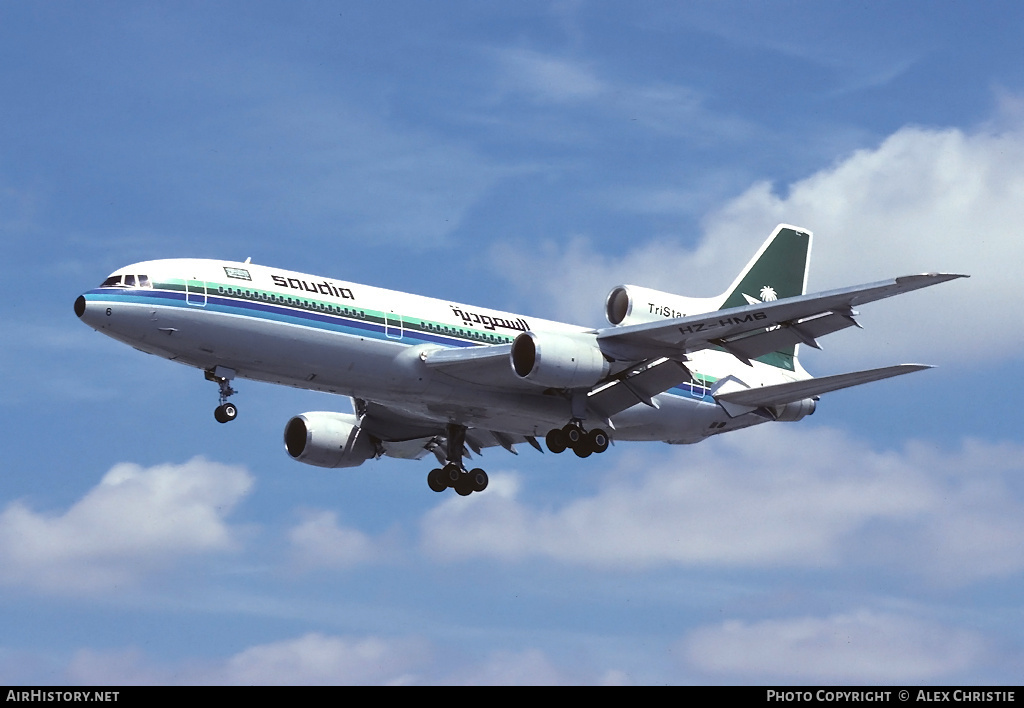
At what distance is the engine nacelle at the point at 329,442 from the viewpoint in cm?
5047

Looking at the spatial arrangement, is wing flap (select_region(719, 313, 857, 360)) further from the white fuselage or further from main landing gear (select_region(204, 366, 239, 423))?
main landing gear (select_region(204, 366, 239, 423))

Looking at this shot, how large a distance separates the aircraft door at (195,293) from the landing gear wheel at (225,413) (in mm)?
3028

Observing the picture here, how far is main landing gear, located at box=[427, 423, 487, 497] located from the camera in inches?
1905

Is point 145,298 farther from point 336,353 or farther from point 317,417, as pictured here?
point 317,417

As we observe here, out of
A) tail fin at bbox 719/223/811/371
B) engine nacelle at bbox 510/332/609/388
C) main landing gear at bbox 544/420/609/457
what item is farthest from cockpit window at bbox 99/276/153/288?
tail fin at bbox 719/223/811/371

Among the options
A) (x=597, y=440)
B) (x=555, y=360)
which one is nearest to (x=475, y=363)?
(x=555, y=360)

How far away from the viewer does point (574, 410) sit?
4528cm

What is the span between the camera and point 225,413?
40.1 m

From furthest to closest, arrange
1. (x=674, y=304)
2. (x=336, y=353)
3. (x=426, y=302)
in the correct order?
(x=674, y=304), (x=426, y=302), (x=336, y=353)

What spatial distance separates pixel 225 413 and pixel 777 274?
910 inches

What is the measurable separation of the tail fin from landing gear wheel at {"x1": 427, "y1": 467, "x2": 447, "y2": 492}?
1215 centimetres

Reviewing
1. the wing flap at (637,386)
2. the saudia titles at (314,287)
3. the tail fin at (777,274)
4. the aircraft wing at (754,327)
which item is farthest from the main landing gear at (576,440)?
the tail fin at (777,274)

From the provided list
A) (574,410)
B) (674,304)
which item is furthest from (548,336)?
(674,304)
